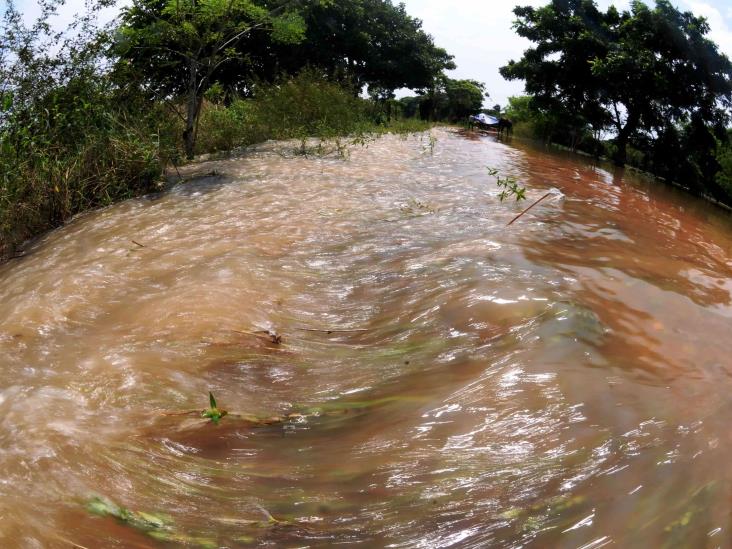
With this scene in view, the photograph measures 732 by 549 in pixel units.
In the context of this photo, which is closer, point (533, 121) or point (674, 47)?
point (674, 47)

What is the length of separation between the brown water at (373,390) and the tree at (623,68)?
13.3 metres

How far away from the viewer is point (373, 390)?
2.26 metres

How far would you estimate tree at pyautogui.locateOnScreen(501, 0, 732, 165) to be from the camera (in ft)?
49.7

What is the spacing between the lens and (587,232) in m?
4.75

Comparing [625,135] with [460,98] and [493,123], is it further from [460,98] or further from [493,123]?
[460,98]

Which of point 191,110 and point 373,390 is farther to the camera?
point 191,110

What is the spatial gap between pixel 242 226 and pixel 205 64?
12.5ft

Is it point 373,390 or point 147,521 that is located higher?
point 373,390

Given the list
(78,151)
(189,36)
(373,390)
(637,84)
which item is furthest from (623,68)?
(373,390)

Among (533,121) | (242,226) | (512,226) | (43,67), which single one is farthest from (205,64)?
(533,121)

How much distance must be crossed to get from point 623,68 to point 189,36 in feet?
42.0

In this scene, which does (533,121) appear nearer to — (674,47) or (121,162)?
(674,47)

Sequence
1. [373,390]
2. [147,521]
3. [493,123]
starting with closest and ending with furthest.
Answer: [147,521] → [373,390] → [493,123]

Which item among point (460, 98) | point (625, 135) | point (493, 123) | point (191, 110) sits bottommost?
point (191, 110)
